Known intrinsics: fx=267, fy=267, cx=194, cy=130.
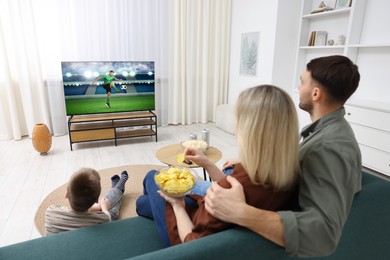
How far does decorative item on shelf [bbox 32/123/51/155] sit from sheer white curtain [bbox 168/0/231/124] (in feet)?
7.02

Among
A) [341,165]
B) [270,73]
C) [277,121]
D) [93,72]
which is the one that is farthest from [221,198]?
[270,73]

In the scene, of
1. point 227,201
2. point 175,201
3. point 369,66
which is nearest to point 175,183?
point 175,201

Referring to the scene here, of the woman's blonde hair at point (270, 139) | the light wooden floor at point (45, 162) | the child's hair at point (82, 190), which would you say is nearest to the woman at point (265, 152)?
the woman's blonde hair at point (270, 139)

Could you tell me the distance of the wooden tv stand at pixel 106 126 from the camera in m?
3.65

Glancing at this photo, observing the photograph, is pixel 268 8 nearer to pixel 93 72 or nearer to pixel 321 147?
pixel 93 72

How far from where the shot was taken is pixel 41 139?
3369 millimetres

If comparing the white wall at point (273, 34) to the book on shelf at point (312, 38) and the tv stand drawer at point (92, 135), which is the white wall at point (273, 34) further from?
the tv stand drawer at point (92, 135)

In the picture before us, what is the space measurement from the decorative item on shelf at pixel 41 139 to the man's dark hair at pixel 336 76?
3295 millimetres

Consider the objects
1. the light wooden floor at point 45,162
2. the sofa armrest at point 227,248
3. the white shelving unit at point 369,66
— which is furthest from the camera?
the white shelving unit at point 369,66

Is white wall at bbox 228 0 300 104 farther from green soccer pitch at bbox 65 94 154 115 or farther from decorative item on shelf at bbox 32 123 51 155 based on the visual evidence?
decorative item on shelf at bbox 32 123 51 155

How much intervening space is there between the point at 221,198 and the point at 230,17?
4618 millimetres

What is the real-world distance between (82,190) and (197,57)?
12.7ft

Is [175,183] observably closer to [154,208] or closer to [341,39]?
[154,208]

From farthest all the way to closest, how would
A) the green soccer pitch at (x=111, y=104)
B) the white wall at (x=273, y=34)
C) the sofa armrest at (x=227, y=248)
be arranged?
the white wall at (x=273, y=34) < the green soccer pitch at (x=111, y=104) < the sofa armrest at (x=227, y=248)
